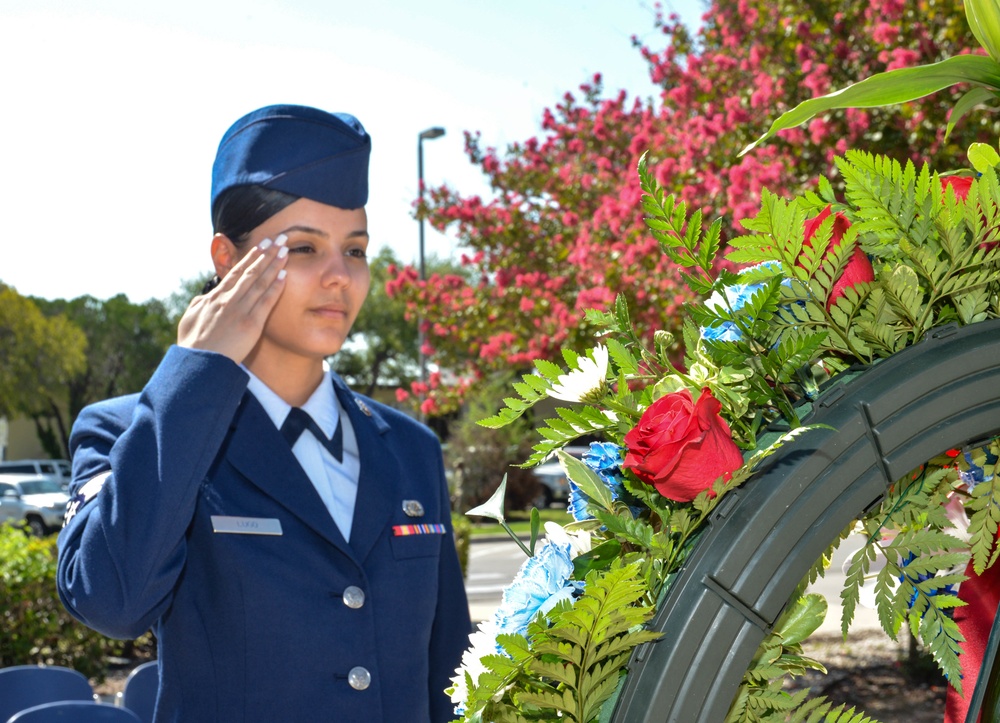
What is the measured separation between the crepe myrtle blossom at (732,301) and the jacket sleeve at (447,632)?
1317 millimetres

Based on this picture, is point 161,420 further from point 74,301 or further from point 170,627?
point 74,301

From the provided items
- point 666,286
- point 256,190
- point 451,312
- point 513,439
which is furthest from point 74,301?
point 256,190

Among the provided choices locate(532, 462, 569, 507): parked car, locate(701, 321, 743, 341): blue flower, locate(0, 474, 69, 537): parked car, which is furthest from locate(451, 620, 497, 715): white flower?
locate(0, 474, 69, 537): parked car

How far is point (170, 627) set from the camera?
5.17 ft

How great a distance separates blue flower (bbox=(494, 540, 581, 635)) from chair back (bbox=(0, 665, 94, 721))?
310 centimetres

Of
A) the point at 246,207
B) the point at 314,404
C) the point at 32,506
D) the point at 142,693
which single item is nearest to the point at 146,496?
the point at 314,404

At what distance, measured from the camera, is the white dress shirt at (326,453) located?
180cm

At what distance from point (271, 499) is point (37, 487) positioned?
2334cm

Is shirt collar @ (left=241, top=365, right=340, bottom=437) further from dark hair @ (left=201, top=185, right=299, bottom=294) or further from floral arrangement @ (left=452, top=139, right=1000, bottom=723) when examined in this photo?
floral arrangement @ (left=452, top=139, right=1000, bottom=723)

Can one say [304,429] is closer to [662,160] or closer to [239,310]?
[239,310]

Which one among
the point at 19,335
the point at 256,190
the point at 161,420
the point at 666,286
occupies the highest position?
the point at 19,335

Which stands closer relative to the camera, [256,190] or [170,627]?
[170,627]

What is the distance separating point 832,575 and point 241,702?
10.8m

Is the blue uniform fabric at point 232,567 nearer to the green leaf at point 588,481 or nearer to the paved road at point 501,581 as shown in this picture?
the green leaf at point 588,481
